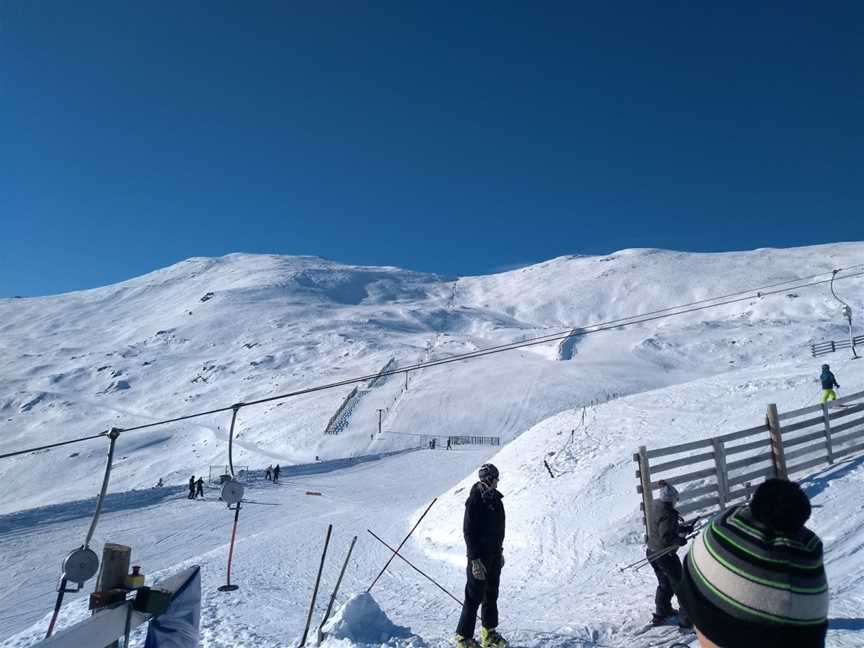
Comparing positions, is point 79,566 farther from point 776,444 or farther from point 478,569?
point 776,444

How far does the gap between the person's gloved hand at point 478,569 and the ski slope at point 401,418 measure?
123 cm

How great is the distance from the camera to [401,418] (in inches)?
2589

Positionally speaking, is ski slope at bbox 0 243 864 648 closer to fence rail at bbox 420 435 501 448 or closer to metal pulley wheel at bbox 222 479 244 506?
metal pulley wheel at bbox 222 479 244 506

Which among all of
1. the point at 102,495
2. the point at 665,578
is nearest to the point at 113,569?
the point at 102,495

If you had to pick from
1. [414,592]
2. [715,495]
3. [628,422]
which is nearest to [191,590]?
[414,592]

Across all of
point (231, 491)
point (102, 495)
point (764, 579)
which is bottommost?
point (231, 491)

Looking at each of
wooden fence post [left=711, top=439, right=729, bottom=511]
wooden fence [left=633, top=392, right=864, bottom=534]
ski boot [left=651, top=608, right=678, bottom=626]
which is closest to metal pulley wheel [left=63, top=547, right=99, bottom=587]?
ski boot [left=651, top=608, right=678, bottom=626]

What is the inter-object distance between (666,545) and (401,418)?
59.5 metres

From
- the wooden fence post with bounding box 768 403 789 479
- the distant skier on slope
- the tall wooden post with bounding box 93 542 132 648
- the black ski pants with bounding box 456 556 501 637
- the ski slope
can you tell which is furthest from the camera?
the distant skier on slope

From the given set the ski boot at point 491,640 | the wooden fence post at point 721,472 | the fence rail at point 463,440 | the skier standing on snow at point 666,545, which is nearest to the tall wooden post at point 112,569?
the ski boot at point 491,640

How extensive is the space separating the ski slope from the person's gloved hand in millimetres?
1229

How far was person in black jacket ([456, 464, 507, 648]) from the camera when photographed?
6727 mm

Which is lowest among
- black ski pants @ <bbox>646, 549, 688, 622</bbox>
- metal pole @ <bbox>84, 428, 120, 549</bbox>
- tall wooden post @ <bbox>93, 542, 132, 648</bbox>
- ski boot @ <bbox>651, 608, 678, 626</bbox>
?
ski boot @ <bbox>651, 608, 678, 626</bbox>

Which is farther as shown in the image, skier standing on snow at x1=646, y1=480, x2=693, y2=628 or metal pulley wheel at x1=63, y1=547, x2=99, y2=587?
skier standing on snow at x1=646, y1=480, x2=693, y2=628
